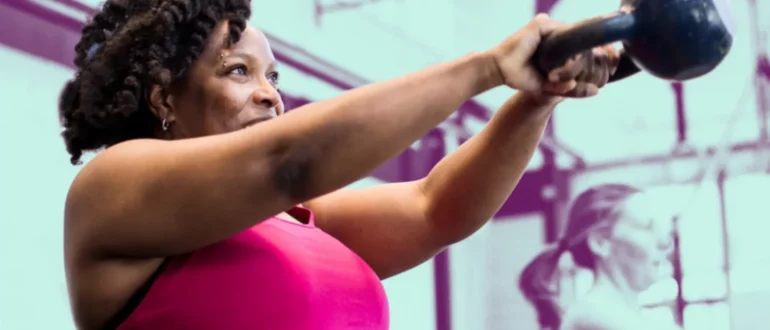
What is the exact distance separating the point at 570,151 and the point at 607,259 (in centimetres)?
25

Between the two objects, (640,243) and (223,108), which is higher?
(223,108)

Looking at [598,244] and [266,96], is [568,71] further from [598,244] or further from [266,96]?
[598,244]

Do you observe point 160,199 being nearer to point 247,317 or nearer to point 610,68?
point 247,317

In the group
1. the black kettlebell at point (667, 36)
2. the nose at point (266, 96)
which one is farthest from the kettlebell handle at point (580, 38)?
the nose at point (266, 96)

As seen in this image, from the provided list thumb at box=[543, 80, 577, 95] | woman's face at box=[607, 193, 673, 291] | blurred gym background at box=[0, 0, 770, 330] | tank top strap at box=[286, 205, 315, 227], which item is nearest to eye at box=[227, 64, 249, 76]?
tank top strap at box=[286, 205, 315, 227]

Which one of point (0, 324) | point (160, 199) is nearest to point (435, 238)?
point (160, 199)

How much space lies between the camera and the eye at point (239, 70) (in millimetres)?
791

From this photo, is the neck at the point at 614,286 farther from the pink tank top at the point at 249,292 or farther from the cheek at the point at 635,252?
the pink tank top at the point at 249,292

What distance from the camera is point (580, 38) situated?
0.63m

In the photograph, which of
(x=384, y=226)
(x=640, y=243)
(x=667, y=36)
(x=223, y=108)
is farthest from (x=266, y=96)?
(x=640, y=243)

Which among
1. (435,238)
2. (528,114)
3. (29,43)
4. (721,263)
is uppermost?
(29,43)

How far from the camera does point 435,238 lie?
87 cm

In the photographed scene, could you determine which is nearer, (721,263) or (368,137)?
(368,137)

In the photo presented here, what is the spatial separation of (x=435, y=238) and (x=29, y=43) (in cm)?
65
